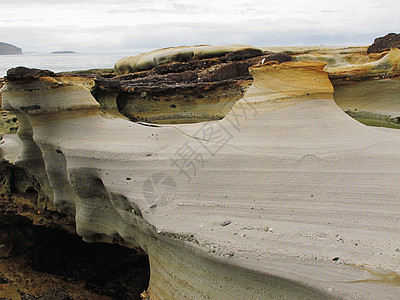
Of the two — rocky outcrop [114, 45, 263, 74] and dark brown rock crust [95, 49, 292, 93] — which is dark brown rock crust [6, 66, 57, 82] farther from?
rocky outcrop [114, 45, 263, 74]

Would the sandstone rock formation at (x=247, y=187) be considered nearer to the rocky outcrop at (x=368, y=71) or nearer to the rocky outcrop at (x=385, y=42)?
the rocky outcrop at (x=368, y=71)

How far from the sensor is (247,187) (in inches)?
97.3

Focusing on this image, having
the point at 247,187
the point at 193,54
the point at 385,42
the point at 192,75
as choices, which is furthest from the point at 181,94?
the point at 385,42

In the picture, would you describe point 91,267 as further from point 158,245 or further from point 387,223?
point 387,223

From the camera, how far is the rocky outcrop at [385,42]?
5031 mm

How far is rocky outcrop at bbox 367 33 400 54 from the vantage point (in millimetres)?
5031

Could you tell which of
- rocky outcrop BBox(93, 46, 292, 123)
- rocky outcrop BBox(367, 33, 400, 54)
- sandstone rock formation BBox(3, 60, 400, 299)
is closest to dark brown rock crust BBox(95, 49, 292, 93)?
rocky outcrop BBox(93, 46, 292, 123)

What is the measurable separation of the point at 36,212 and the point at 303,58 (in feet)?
14.4

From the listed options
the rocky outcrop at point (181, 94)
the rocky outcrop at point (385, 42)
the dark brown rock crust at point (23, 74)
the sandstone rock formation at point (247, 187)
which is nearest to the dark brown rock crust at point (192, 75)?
the rocky outcrop at point (181, 94)

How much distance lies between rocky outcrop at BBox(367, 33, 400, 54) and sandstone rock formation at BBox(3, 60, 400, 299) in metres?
2.66

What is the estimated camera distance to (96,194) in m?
3.41

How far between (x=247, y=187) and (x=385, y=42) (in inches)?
165

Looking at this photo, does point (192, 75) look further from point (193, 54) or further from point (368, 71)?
point (368, 71)

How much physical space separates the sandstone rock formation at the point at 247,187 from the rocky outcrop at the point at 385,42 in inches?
105
